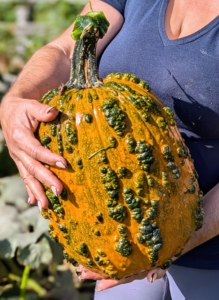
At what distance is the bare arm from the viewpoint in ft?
5.65

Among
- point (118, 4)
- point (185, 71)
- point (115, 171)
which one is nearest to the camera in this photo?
point (115, 171)

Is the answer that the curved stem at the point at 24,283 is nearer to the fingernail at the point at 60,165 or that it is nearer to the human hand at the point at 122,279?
the human hand at the point at 122,279

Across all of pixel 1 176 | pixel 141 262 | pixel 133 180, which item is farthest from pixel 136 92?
pixel 1 176

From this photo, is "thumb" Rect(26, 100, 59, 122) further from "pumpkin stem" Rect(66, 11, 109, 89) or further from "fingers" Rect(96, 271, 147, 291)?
"fingers" Rect(96, 271, 147, 291)

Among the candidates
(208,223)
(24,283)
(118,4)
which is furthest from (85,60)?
(24,283)

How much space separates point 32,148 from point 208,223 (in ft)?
2.13

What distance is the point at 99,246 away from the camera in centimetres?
178

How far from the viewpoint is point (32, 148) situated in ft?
5.68

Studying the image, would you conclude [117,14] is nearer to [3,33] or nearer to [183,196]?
[183,196]

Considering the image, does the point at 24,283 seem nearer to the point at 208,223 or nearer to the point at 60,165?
the point at 208,223

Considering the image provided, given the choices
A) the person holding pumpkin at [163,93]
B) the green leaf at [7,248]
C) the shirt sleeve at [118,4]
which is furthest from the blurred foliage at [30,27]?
the person holding pumpkin at [163,93]

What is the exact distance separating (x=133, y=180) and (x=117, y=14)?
799 millimetres

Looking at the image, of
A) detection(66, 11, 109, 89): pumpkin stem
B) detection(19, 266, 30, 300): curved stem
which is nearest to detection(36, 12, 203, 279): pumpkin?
detection(66, 11, 109, 89): pumpkin stem

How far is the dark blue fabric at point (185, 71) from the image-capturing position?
192 cm
